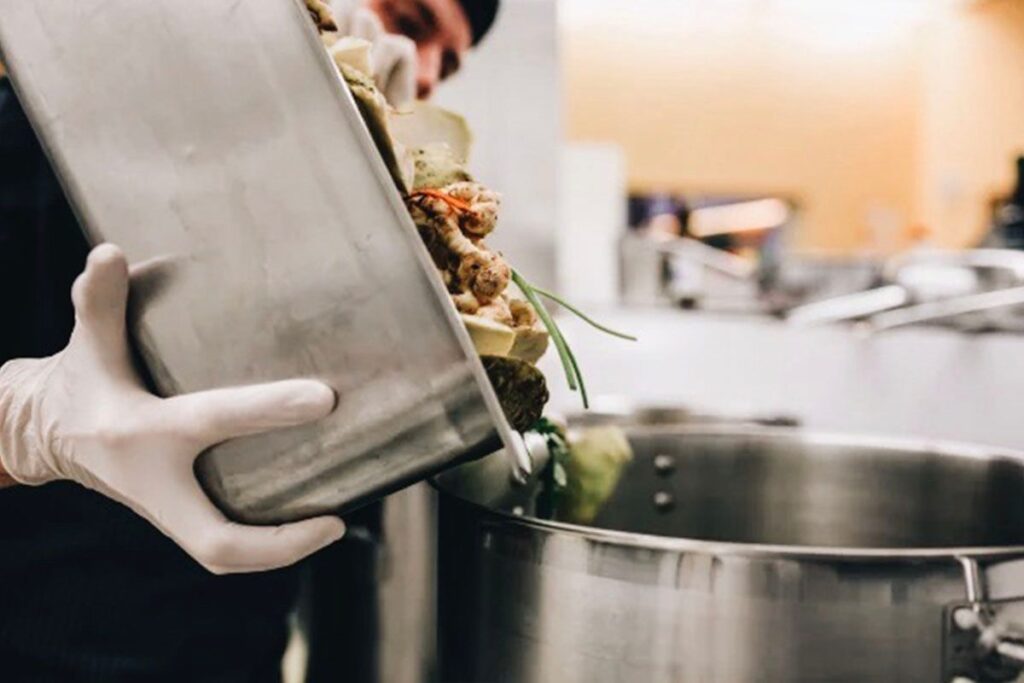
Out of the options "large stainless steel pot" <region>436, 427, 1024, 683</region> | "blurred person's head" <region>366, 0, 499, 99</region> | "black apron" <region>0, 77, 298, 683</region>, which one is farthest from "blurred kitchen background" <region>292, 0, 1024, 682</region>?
"large stainless steel pot" <region>436, 427, 1024, 683</region>

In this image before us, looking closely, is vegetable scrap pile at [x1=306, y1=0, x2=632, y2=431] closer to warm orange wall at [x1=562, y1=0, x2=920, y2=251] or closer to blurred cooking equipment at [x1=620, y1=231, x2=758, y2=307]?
blurred cooking equipment at [x1=620, y1=231, x2=758, y2=307]

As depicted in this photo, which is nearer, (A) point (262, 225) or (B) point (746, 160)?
(A) point (262, 225)

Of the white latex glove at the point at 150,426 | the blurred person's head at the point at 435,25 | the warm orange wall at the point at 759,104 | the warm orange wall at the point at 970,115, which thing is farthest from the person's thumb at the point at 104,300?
the warm orange wall at the point at 970,115

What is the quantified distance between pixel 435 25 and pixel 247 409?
964 mm

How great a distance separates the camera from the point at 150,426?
0.62 meters

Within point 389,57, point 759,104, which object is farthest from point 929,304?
point 759,104

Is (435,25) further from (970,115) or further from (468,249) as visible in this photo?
(970,115)

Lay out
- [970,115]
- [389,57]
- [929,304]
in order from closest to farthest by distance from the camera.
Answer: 1. [389,57]
2. [929,304]
3. [970,115]

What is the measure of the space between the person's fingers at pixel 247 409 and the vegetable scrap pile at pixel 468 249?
3.9 inches

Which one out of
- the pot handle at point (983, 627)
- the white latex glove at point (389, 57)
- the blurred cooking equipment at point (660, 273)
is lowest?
the pot handle at point (983, 627)

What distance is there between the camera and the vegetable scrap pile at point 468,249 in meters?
0.61

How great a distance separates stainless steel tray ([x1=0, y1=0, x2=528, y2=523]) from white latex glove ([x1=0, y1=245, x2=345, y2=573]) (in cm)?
2

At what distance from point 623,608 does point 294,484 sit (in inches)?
8.1

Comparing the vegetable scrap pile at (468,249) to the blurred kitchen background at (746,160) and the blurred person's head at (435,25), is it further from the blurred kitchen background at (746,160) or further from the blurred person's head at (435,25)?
the blurred kitchen background at (746,160)
